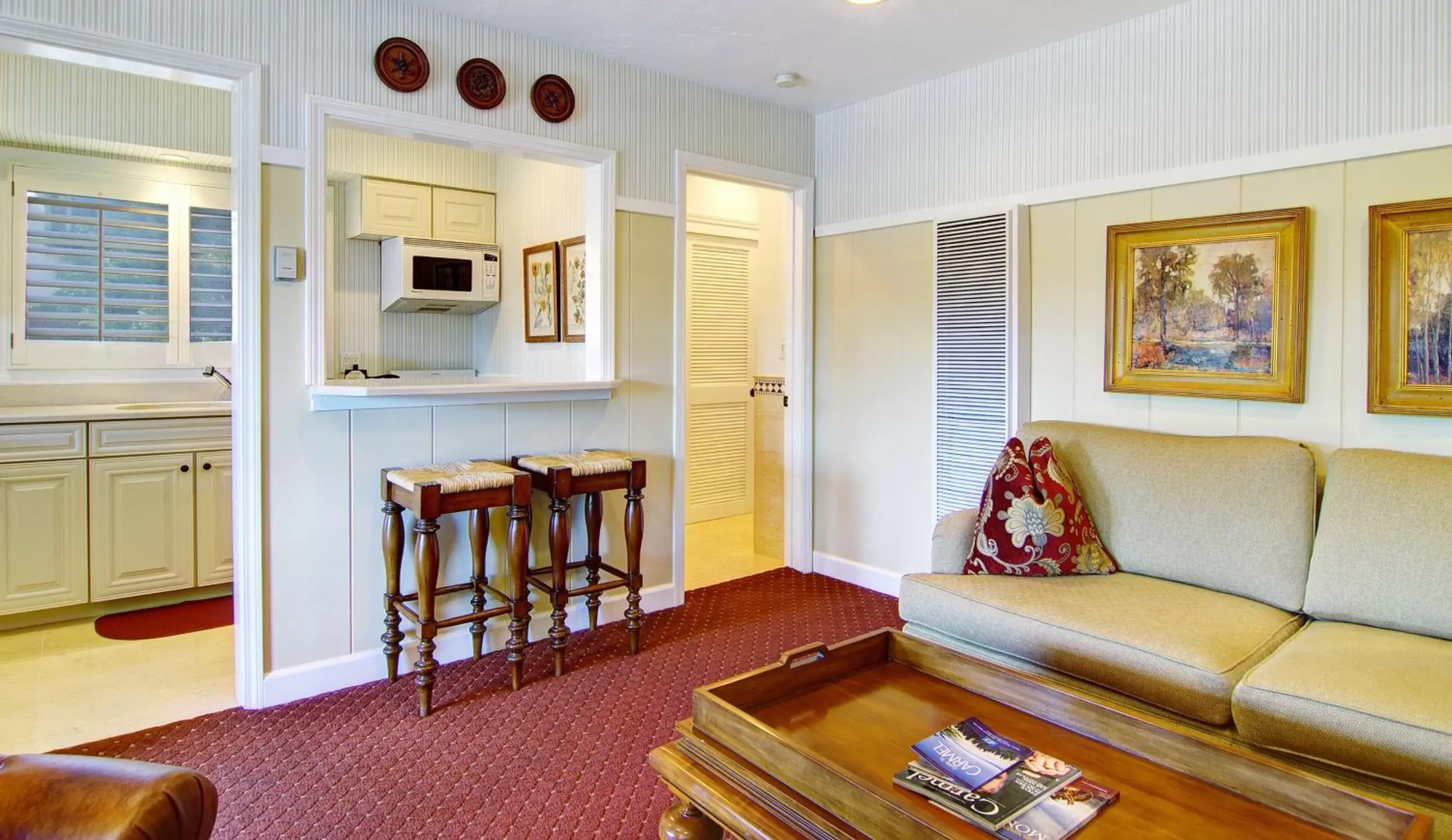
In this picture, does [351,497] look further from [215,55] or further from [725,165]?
[725,165]

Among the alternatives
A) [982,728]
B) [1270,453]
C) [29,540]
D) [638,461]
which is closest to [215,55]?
[638,461]

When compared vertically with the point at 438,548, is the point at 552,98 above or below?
above

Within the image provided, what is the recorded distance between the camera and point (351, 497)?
282 centimetres

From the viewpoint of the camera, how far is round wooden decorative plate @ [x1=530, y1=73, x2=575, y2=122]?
124 inches

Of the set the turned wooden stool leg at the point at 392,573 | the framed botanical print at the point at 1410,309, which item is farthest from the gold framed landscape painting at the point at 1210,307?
the turned wooden stool leg at the point at 392,573

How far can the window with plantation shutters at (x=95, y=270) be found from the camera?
3.73 meters

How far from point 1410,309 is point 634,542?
259 centimetres

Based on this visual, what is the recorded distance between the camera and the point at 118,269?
390cm

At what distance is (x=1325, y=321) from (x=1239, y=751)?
1.74 m

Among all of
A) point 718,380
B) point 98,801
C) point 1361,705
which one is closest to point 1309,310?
point 1361,705

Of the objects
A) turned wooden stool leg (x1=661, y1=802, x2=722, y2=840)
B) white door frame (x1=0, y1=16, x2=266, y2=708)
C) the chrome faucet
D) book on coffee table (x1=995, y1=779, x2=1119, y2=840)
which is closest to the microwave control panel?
the chrome faucet

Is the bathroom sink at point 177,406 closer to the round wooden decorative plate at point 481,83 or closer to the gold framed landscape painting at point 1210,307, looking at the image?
the round wooden decorative plate at point 481,83

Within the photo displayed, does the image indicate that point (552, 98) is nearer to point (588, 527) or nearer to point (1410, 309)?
point (588, 527)

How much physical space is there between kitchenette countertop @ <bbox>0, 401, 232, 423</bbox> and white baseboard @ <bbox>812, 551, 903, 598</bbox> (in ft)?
9.09
